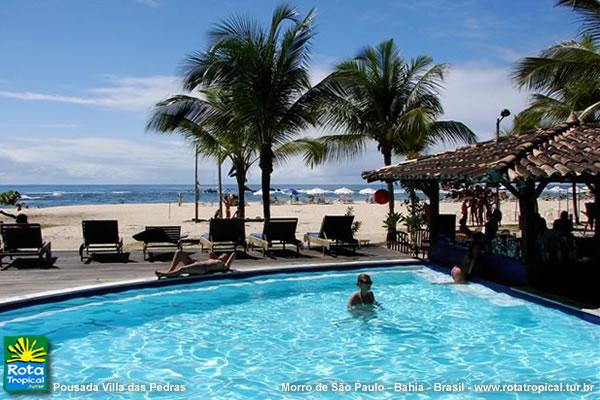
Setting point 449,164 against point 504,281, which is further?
point 449,164

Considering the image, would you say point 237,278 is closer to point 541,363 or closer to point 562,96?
point 541,363

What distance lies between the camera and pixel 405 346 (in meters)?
8.12

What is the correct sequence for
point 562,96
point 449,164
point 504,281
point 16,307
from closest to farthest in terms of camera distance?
point 16,307
point 504,281
point 449,164
point 562,96

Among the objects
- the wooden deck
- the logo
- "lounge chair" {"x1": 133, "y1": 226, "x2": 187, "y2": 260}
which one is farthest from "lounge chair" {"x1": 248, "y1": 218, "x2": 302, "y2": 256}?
the logo

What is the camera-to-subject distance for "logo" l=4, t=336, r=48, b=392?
6.29 m

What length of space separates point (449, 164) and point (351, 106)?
7254mm

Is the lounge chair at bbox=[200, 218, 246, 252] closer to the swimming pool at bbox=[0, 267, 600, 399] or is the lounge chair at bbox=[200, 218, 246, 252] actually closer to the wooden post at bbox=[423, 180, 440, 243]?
the swimming pool at bbox=[0, 267, 600, 399]

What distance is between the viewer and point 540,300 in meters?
9.69

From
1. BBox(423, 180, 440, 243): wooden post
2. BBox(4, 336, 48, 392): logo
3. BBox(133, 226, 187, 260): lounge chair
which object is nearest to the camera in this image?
BBox(4, 336, 48, 392): logo

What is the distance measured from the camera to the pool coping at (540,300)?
8.57m

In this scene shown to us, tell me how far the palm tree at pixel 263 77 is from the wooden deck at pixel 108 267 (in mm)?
2896

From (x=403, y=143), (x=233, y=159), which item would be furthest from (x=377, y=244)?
(x=233, y=159)

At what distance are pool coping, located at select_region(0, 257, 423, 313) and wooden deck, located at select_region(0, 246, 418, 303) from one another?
0.15 meters

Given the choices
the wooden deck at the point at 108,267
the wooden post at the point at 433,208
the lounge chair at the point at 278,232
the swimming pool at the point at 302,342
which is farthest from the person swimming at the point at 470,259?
the lounge chair at the point at 278,232
